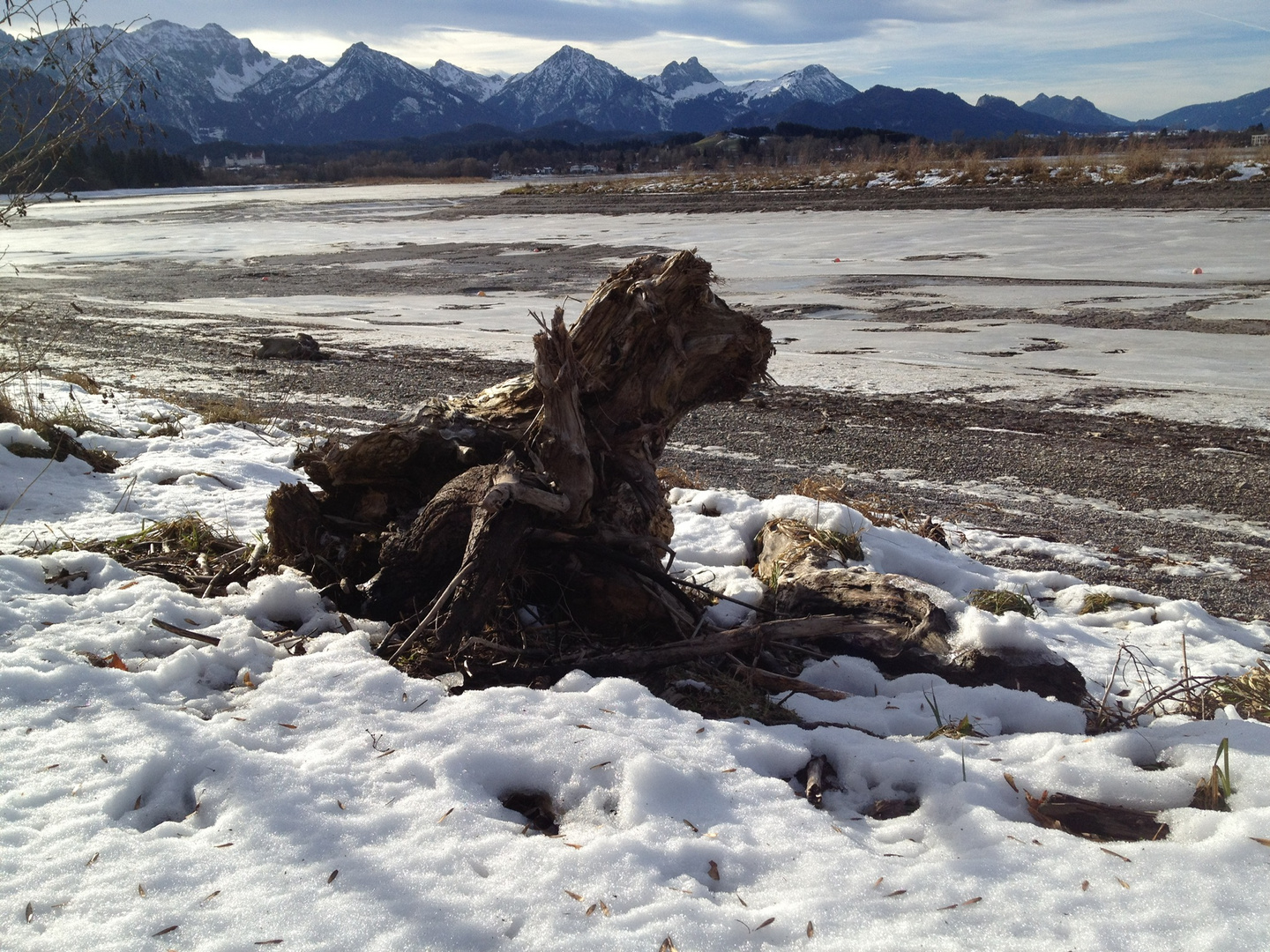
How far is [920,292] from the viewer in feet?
51.5

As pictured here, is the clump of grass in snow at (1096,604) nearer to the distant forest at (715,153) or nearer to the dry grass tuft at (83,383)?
the dry grass tuft at (83,383)

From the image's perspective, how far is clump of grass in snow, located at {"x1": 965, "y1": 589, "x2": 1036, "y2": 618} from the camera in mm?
4516

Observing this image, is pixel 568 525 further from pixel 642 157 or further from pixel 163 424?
pixel 642 157

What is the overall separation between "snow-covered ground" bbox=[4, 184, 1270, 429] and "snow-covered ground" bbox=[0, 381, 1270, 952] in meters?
6.81

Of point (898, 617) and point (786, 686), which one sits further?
point (898, 617)

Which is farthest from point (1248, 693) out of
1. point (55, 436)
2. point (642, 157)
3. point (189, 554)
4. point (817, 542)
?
point (642, 157)

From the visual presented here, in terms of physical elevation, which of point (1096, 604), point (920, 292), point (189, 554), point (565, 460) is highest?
point (920, 292)

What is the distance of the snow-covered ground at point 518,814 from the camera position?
2.06 meters

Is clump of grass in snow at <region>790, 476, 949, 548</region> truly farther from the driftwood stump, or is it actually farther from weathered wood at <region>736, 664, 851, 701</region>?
weathered wood at <region>736, 664, 851, 701</region>

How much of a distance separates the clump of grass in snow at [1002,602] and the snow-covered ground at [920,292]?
16.0 ft

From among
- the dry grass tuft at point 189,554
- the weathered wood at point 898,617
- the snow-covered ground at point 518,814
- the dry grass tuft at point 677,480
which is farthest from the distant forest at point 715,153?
the snow-covered ground at point 518,814

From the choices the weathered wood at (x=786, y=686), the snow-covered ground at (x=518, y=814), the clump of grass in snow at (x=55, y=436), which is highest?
the clump of grass in snow at (x=55, y=436)

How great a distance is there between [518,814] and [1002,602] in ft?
9.90

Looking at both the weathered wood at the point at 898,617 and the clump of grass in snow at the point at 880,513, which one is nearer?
the weathered wood at the point at 898,617
